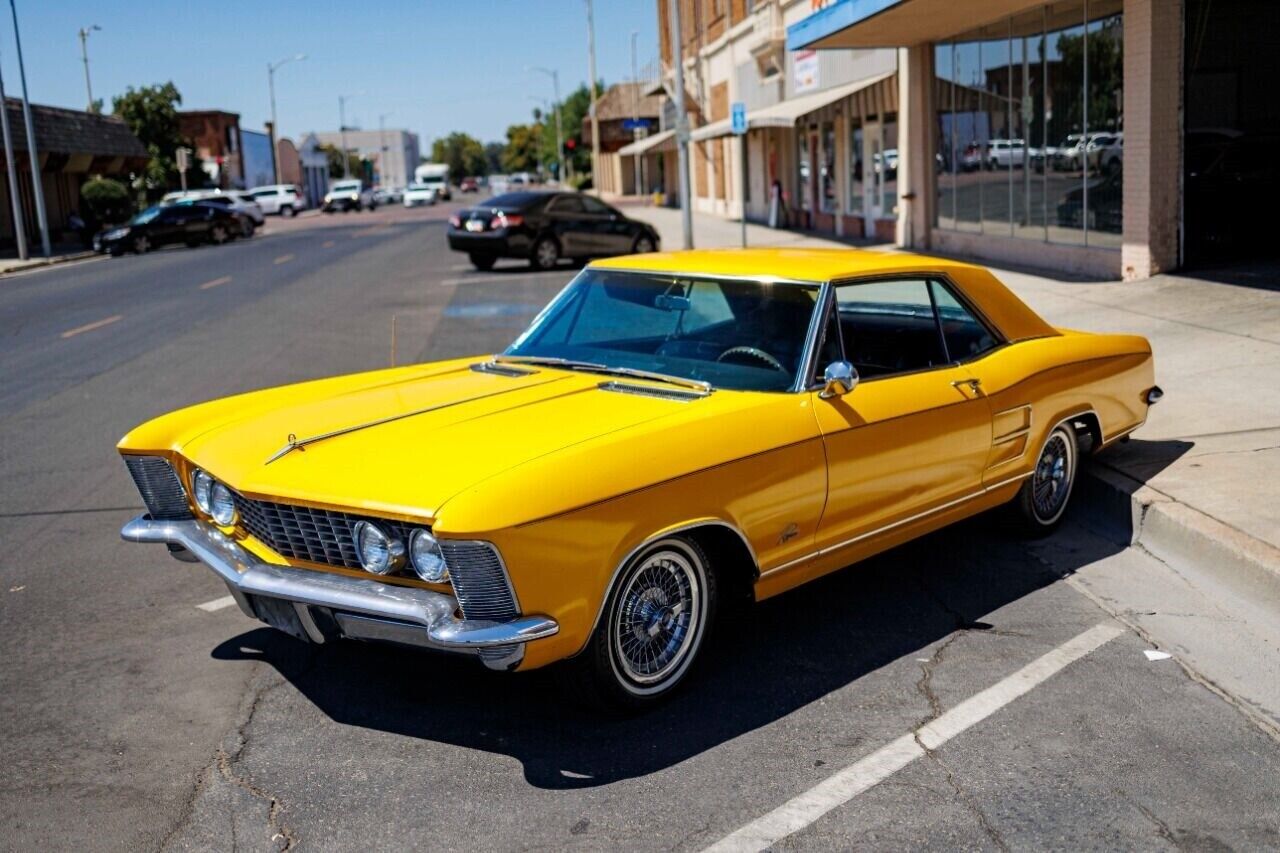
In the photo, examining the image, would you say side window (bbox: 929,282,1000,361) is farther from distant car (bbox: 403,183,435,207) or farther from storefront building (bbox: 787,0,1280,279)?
distant car (bbox: 403,183,435,207)

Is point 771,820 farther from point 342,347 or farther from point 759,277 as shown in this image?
point 342,347

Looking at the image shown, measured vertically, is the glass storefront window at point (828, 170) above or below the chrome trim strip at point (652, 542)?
above

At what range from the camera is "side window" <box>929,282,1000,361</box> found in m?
5.86

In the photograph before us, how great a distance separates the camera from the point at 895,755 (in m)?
4.09

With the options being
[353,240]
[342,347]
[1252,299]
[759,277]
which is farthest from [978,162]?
[353,240]

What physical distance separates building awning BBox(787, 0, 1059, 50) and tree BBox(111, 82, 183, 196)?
2217 inches

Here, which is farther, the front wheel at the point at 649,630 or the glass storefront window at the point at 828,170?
the glass storefront window at the point at 828,170

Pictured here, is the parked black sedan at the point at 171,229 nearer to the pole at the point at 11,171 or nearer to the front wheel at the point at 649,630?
the pole at the point at 11,171

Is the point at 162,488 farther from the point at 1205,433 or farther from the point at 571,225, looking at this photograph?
the point at 571,225

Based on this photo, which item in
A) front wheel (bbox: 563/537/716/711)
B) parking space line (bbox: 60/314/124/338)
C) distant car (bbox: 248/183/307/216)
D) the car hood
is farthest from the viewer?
distant car (bbox: 248/183/307/216)

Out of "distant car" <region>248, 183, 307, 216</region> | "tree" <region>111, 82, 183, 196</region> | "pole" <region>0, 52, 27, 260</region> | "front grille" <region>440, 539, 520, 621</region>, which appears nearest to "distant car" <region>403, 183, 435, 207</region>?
"distant car" <region>248, 183, 307, 216</region>

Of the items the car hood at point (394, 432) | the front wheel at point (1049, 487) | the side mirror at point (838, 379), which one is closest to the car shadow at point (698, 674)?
the front wheel at point (1049, 487)

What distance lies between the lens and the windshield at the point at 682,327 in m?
5.12

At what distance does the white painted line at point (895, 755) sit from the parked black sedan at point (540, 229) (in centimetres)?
2029
